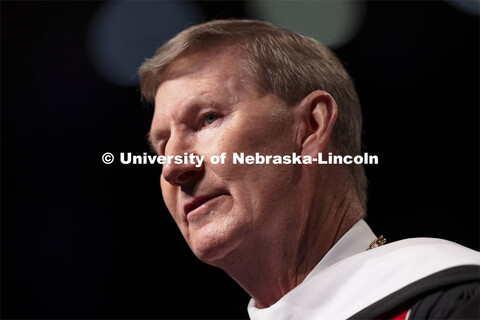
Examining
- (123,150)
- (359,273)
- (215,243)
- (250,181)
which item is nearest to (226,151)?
(250,181)

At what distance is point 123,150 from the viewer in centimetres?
315

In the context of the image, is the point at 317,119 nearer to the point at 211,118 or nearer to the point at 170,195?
the point at 211,118

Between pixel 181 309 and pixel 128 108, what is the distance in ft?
3.30

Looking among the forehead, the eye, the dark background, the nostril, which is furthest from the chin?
the dark background

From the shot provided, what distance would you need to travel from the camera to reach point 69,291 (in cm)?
313

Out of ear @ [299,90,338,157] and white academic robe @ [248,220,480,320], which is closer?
white academic robe @ [248,220,480,320]

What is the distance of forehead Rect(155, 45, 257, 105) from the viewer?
6.94 ft

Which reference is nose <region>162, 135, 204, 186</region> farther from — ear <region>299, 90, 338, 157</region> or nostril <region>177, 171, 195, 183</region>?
ear <region>299, 90, 338, 157</region>

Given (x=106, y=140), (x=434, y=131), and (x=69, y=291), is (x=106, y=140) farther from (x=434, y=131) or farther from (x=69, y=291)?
(x=434, y=131)

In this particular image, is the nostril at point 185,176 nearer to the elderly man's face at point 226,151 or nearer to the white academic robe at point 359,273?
the elderly man's face at point 226,151

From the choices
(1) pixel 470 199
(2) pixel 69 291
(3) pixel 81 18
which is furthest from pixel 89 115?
(1) pixel 470 199

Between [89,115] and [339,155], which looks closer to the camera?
[339,155]

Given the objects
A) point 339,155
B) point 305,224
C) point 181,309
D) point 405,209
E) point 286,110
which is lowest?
point 181,309

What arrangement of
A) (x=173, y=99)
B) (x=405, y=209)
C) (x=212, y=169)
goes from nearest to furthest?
(x=212, y=169)
(x=173, y=99)
(x=405, y=209)
